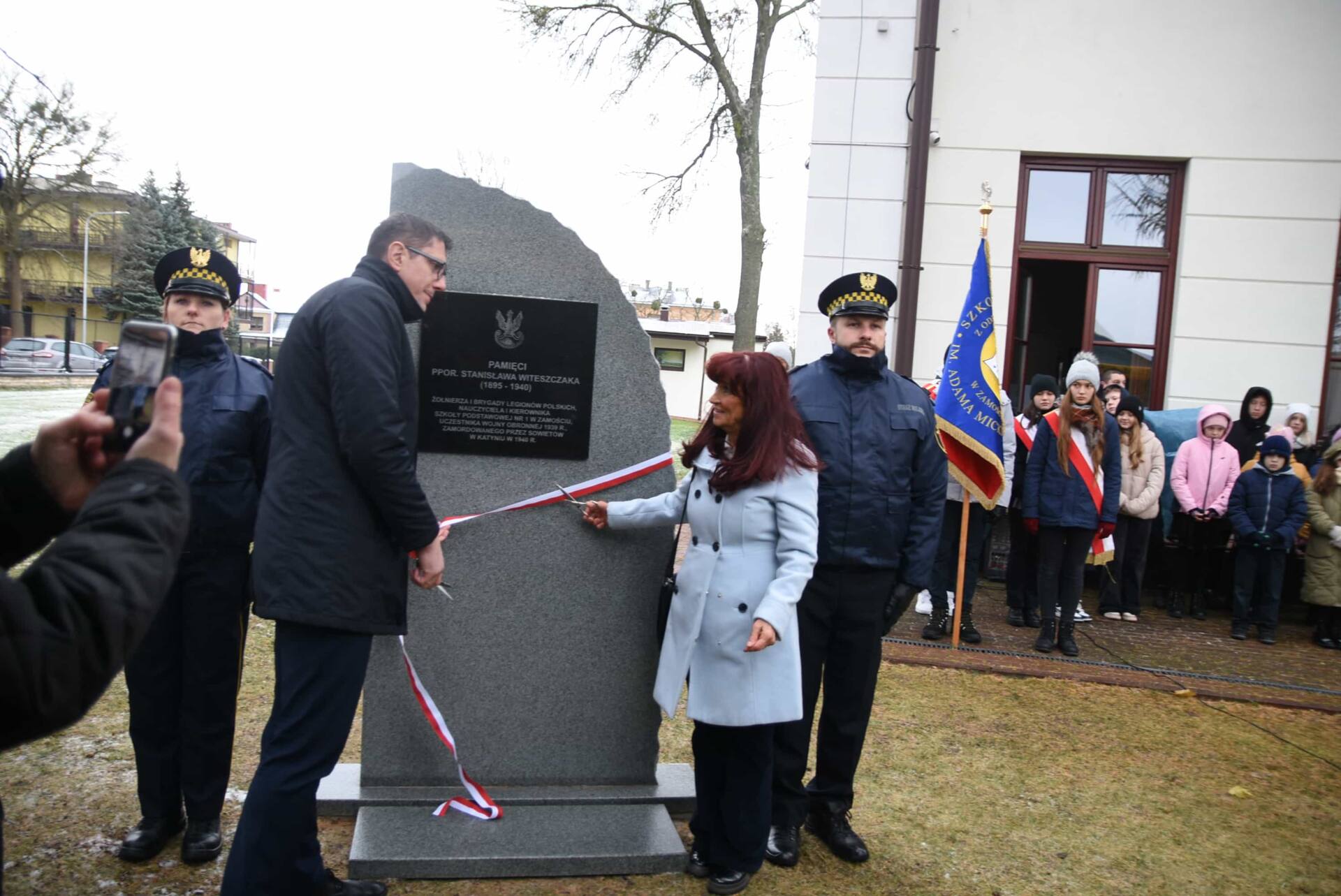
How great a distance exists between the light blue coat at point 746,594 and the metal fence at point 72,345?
21652mm

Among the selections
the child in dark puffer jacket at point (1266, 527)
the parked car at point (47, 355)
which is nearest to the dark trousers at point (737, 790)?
the child in dark puffer jacket at point (1266, 527)

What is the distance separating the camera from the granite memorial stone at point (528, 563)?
12.8 feet

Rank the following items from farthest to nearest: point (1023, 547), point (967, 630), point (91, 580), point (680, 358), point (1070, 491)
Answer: point (680, 358) → point (1023, 547) → point (967, 630) → point (1070, 491) → point (91, 580)

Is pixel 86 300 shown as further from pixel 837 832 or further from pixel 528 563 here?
pixel 837 832

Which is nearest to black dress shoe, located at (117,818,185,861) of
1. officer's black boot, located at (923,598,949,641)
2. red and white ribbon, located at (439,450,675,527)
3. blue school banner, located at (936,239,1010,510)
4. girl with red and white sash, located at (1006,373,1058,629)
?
red and white ribbon, located at (439,450,675,527)

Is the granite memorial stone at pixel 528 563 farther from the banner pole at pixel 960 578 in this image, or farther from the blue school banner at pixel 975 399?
the banner pole at pixel 960 578

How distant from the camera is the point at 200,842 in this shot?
3.52 m

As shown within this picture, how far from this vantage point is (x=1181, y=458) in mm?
8430

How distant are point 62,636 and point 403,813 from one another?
108 inches

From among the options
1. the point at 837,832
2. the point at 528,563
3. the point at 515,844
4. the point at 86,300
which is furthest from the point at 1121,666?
the point at 86,300

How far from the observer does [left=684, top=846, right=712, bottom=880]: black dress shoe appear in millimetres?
3621

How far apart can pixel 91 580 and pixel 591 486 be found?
2.68 m

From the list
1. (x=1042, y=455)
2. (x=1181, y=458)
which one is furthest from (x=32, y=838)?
(x=1181, y=458)

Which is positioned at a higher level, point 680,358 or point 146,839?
point 680,358
